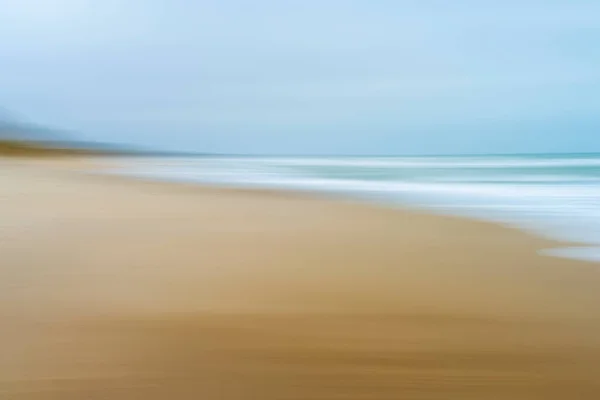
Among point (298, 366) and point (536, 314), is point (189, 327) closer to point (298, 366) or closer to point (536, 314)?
point (298, 366)

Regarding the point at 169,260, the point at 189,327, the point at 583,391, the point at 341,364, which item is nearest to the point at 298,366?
the point at 341,364

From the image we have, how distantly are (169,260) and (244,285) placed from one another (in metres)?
0.41

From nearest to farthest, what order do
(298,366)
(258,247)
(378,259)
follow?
(298,366) < (378,259) < (258,247)

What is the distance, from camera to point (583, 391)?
1095 mm

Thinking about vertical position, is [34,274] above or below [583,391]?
above

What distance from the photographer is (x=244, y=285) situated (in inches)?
68.7

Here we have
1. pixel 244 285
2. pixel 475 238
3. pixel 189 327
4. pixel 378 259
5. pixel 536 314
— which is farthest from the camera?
pixel 475 238

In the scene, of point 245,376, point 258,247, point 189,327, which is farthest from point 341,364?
point 258,247

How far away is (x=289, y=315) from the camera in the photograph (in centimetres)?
148

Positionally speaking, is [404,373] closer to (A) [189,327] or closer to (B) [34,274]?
(A) [189,327]

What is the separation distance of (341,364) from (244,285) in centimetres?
60

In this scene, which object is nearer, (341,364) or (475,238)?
(341,364)

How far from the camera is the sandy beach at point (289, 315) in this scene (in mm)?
1120

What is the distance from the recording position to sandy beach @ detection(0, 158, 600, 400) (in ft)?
3.67
